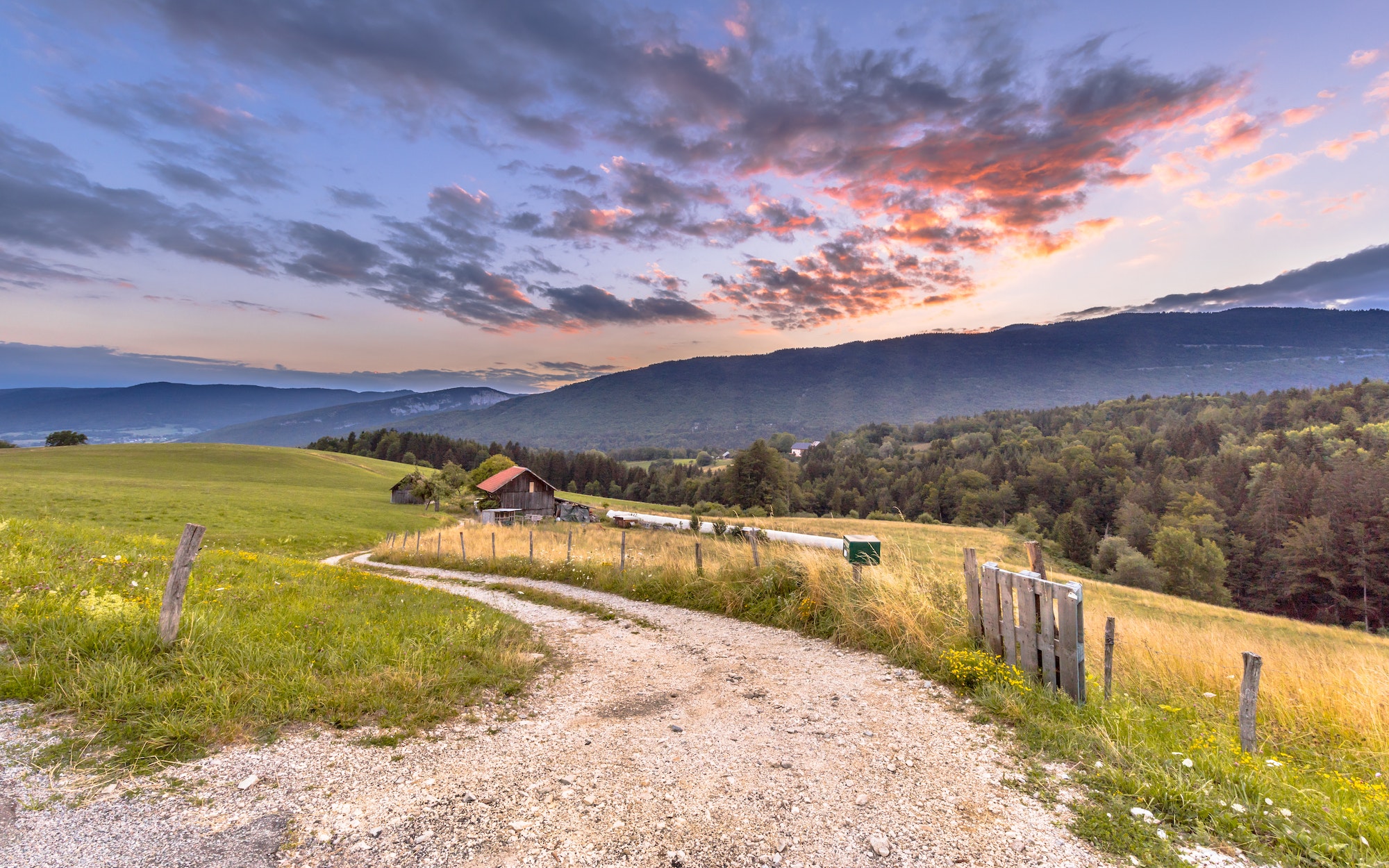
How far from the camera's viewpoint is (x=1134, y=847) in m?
3.95

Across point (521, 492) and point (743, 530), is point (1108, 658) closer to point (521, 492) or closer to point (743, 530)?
point (743, 530)

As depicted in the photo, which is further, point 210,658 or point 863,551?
point 863,551

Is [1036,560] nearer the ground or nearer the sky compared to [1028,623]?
nearer the sky

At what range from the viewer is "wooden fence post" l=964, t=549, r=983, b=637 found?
805 centimetres

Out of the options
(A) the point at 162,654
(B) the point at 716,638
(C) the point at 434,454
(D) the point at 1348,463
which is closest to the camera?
(A) the point at 162,654

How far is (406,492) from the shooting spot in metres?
65.4

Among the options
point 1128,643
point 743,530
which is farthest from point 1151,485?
point 1128,643

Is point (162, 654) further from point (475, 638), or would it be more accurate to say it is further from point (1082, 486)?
point (1082, 486)

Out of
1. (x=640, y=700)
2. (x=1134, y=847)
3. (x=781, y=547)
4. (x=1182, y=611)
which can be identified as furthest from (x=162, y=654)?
(x=1182, y=611)

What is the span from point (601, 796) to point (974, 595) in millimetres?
6111

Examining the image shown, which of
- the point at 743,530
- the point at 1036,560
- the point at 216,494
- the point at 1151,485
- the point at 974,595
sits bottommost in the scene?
the point at 1151,485

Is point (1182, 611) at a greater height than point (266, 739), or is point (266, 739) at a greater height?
point (266, 739)

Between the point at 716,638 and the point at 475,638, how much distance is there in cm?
438

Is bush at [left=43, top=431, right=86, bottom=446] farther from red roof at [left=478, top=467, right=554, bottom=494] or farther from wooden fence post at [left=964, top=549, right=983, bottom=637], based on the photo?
wooden fence post at [left=964, top=549, right=983, bottom=637]
